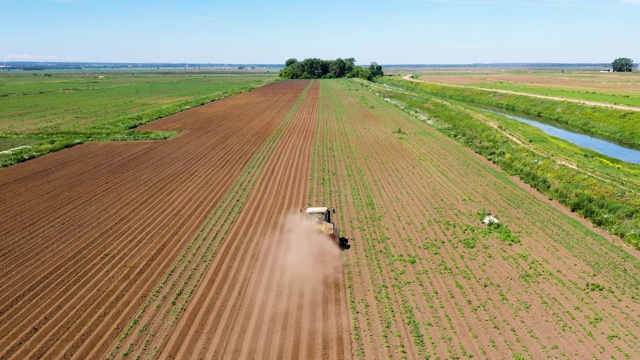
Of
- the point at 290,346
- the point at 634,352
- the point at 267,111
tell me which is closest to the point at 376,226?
the point at 290,346

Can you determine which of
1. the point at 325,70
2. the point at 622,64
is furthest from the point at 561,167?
the point at 622,64

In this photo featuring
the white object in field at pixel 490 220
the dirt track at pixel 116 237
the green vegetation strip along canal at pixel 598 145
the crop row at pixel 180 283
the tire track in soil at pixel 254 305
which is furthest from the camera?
the green vegetation strip along canal at pixel 598 145

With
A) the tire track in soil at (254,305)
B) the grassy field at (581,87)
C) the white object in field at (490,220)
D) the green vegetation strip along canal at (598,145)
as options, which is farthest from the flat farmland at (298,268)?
the grassy field at (581,87)

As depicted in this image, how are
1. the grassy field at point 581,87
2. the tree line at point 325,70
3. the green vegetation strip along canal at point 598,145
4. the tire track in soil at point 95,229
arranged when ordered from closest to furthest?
1. the tire track in soil at point 95,229
2. the green vegetation strip along canal at point 598,145
3. the grassy field at point 581,87
4. the tree line at point 325,70

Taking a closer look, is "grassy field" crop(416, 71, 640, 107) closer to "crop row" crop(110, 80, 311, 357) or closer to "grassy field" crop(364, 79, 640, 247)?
"grassy field" crop(364, 79, 640, 247)

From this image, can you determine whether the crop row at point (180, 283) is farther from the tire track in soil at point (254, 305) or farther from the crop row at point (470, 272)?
the crop row at point (470, 272)

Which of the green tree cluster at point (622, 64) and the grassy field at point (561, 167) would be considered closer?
the grassy field at point (561, 167)
